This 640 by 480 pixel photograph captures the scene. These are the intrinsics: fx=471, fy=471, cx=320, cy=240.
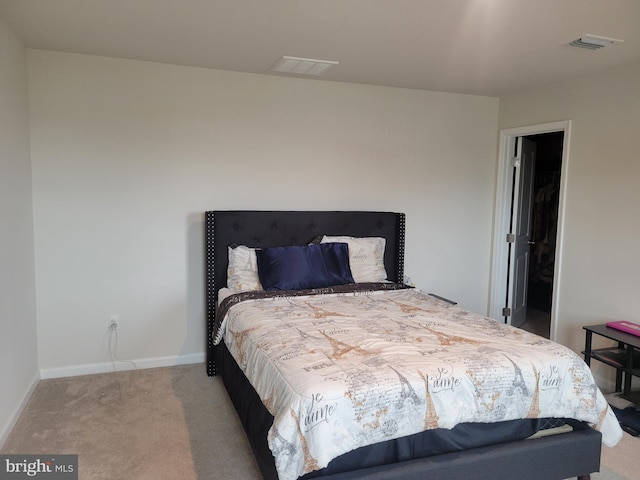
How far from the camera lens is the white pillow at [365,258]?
3877 millimetres

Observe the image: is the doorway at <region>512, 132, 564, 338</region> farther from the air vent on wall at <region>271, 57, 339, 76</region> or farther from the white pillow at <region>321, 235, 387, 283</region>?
the air vent on wall at <region>271, 57, 339, 76</region>

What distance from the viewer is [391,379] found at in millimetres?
1909

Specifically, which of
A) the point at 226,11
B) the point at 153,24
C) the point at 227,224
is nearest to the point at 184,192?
the point at 227,224

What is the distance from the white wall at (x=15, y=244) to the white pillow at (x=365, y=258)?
6.99ft

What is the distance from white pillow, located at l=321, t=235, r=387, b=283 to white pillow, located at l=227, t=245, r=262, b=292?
63 cm

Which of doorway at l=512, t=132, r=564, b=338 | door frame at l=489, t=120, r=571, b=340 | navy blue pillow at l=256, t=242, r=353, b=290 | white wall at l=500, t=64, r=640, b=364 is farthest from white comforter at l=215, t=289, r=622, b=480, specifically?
doorway at l=512, t=132, r=564, b=338

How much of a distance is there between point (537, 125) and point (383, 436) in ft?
11.0

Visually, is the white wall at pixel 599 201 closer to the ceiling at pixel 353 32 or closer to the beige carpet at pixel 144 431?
the ceiling at pixel 353 32

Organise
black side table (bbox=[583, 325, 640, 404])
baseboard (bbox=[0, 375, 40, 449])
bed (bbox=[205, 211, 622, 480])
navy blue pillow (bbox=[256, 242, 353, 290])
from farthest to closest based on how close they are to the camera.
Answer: navy blue pillow (bbox=[256, 242, 353, 290]), black side table (bbox=[583, 325, 640, 404]), baseboard (bbox=[0, 375, 40, 449]), bed (bbox=[205, 211, 622, 480])

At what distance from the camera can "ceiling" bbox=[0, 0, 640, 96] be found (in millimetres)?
2404

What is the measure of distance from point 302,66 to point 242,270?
160 centimetres

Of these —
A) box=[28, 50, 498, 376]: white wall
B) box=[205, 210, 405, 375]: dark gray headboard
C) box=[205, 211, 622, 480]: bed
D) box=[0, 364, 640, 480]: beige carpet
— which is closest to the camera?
box=[205, 211, 622, 480]: bed

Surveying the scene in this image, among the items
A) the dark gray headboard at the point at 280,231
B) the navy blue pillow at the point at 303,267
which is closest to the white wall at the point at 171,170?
the dark gray headboard at the point at 280,231

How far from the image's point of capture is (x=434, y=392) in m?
1.93
